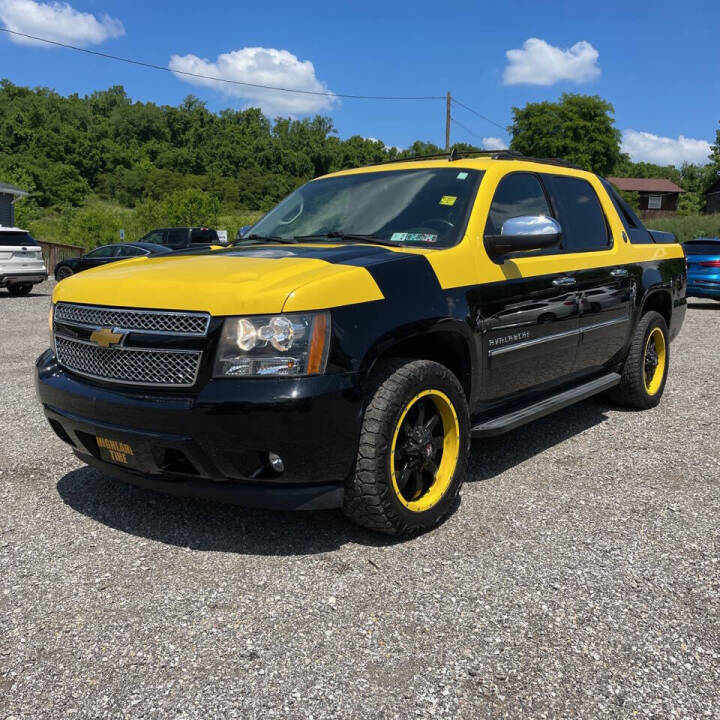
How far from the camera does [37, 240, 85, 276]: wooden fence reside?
27.9 meters

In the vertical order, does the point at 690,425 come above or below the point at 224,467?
below

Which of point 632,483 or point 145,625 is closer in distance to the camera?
point 145,625

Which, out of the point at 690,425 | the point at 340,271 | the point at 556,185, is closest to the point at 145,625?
the point at 340,271

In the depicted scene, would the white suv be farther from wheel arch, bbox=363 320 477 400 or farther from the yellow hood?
wheel arch, bbox=363 320 477 400

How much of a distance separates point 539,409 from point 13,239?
1543cm

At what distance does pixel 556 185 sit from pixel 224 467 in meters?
3.07

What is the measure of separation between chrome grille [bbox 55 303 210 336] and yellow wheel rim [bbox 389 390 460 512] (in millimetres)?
976

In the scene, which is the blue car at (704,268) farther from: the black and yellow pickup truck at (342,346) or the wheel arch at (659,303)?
the black and yellow pickup truck at (342,346)

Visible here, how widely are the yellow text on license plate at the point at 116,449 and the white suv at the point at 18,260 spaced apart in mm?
14755

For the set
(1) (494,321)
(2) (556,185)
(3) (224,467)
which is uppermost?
(2) (556,185)

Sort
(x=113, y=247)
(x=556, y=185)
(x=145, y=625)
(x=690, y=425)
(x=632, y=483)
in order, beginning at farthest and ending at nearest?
1. (x=113, y=247)
2. (x=690, y=425)
3. (x=556, y=185)
4. (x=632, y=483)
5. (x=145, y=625)

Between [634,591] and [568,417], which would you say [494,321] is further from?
[568,417]

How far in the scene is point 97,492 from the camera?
3863mm

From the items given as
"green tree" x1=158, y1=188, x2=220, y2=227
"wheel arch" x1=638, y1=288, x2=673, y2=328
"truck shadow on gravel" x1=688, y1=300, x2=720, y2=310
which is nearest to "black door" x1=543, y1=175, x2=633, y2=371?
"wheel arch" x1=638, y1=288, x2=673, y2=328
